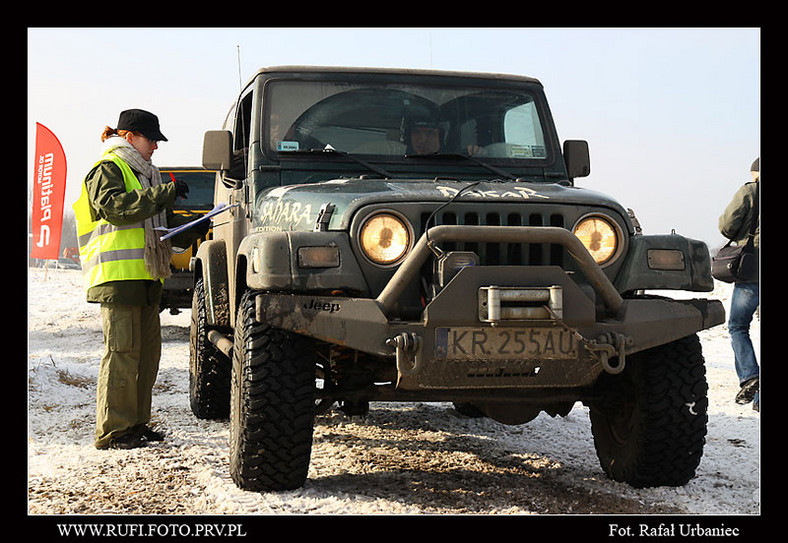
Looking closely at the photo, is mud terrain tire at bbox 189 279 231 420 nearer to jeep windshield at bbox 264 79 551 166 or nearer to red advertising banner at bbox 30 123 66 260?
jeep windshield at bbox 264 79 551 166

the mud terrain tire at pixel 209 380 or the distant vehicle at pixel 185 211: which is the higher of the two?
the distant vehicle at pixel 185 211

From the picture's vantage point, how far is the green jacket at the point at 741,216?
6.27 meters

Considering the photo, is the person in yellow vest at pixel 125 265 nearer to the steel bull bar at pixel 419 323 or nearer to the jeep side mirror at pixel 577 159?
the steel bull bar at pixel 419 323

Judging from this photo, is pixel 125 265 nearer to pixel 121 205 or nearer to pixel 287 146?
pixel 121 205

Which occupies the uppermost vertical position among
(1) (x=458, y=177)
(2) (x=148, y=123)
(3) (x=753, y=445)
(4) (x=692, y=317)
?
(2) (x=148, y=123)

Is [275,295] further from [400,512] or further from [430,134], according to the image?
[430,134]

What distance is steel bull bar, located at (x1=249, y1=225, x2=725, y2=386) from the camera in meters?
3.34

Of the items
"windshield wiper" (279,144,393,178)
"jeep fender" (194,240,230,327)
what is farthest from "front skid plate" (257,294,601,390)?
"jeep fender" (194,240,230,327)

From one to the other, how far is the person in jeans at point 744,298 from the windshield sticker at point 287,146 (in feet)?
11.6

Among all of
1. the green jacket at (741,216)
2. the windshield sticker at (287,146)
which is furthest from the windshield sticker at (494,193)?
the green jacket at (741,216)

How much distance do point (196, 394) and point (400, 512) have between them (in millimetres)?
2518

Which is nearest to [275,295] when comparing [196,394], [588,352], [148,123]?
[588,352]

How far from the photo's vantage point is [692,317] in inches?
148

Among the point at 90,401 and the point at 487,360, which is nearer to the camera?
the point at 487,360
